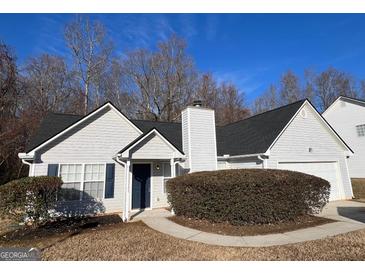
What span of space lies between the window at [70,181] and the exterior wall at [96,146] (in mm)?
302

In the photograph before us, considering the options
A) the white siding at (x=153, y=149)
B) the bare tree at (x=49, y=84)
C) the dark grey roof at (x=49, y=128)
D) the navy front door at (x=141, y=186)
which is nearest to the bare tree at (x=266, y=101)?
the bare tree at (x=49, y=84)

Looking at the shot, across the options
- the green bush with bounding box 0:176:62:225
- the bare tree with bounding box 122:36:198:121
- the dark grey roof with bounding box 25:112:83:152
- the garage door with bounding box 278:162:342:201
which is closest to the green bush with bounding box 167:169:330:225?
the garage door with bounding box 278:162:342:201

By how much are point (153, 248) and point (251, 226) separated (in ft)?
11.8

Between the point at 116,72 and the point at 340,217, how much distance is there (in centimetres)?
2444

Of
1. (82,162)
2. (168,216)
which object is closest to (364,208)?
(168,216)

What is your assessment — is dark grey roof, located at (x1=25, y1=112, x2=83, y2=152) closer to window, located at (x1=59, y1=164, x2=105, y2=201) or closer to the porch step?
window, located at (x1=59, y1=164, x2=105, y2=201)

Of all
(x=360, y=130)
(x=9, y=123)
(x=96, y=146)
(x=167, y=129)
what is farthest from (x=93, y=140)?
(x=360, y=130)

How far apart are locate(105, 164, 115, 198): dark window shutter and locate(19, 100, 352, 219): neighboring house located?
4cm

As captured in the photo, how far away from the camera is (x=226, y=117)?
30.3 meters

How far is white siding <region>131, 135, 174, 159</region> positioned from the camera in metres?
9.54

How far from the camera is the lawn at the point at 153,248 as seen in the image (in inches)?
189

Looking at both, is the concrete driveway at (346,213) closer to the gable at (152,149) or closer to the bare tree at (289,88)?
the gable at (152,149)
